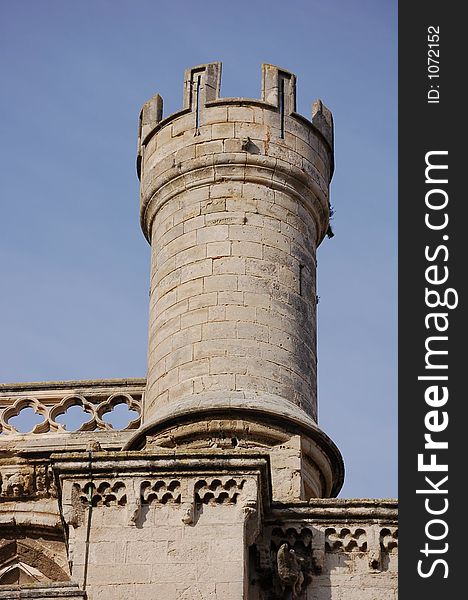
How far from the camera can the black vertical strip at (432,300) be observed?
572 inches

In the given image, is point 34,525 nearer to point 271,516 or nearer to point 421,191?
point 271,516

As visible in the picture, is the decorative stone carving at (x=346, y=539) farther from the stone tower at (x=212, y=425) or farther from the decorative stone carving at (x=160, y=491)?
the decorative stone carving at (x=160, y=491)

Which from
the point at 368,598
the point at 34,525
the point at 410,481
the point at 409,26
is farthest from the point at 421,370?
the point at 34,525

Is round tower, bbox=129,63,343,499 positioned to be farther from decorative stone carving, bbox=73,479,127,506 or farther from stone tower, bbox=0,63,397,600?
decorative stone carving, bbox=73,479,127,506

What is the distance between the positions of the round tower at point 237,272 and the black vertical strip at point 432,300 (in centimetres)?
180

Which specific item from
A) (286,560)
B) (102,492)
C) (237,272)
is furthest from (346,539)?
(237,272)

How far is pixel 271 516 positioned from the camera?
15758mm

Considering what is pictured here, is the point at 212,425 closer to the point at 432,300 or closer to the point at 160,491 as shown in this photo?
the point at 160,491

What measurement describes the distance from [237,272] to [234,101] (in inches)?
74.1

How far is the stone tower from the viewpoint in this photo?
1514cm

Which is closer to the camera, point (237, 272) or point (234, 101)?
point (237, 272)

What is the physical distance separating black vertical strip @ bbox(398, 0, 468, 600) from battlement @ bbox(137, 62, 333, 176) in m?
2.48

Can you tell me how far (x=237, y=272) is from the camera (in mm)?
17281

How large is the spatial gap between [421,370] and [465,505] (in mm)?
1030
